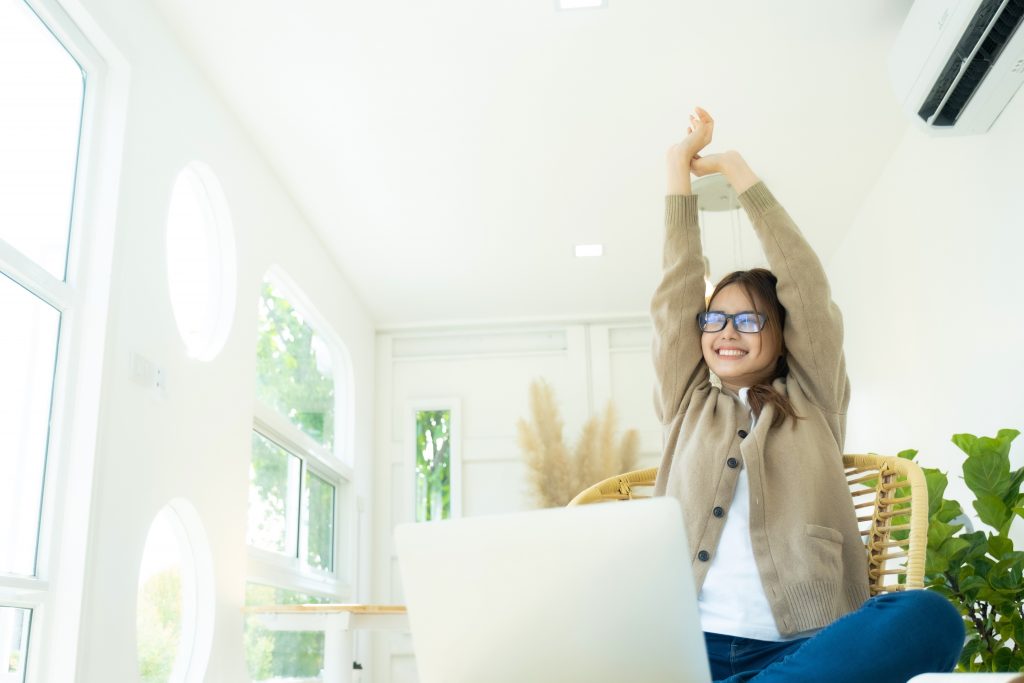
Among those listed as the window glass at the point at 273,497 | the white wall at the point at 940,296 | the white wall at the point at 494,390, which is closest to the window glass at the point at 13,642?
the window glass at the point at 273,497

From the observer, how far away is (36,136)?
2535mm

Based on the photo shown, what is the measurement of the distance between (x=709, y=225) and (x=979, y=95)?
1994mm

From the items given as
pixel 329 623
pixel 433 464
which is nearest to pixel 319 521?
pixel 433 464

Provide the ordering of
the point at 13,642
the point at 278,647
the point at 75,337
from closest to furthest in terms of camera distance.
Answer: the point at 13,642, the point at 75,337, the point at 278,647

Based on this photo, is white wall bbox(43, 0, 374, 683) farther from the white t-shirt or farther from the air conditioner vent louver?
the air conditioner vent louver

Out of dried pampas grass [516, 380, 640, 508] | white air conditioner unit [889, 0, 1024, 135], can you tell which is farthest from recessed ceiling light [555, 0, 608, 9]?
dried pampas grass [516, 380, 640, 508]

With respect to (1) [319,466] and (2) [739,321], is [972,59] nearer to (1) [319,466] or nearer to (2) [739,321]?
(2) [739,321]

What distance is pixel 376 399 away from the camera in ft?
20.4

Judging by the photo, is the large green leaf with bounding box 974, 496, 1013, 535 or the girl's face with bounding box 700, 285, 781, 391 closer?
the girl's face with bounding box 700, 285, 781, 391

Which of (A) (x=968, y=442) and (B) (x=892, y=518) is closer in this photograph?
(B) (x=892, y=518)

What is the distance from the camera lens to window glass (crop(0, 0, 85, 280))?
7.93 ft

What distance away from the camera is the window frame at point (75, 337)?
2.45 meters

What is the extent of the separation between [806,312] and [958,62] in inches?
61.4

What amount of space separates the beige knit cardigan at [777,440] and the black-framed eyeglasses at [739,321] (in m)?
0.05
